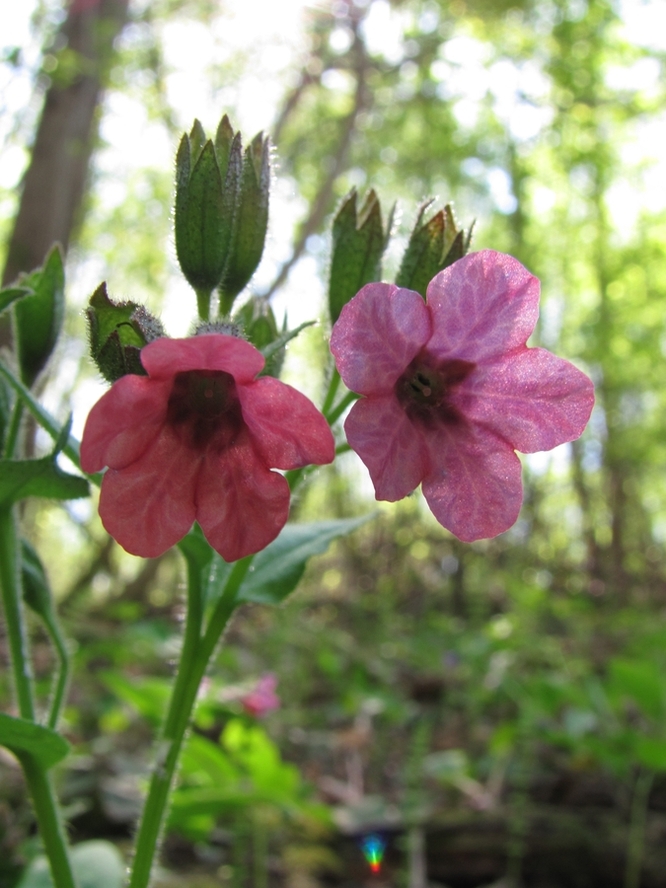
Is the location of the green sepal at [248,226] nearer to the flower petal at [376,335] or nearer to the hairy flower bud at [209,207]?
the hairy flower bud at [209,207]

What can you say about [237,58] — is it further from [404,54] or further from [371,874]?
[371,874]

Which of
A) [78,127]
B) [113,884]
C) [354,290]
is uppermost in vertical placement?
[78,127]

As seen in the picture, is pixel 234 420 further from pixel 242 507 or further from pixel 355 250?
pixel 355 250

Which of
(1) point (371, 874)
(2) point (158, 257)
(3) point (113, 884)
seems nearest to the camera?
(3) point (113, 884)

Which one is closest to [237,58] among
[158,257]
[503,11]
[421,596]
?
[503,11]

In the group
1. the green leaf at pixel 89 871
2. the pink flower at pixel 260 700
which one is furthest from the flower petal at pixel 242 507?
the pink flower at pixel 260 700

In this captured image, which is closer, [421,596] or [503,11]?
[503,11]
